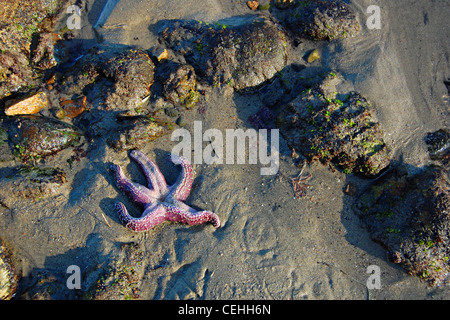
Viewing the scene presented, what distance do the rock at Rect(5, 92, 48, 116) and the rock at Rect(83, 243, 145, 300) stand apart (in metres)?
3.73

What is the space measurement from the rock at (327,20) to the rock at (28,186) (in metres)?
6.64

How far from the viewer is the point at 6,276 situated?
555 centimetres

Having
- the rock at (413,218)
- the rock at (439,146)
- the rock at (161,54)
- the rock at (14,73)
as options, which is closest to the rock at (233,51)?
the rock at (161,54)

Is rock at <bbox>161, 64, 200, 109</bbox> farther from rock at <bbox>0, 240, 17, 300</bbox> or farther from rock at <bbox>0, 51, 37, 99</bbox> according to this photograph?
rock at <bbox>0, 240, 17, 300</bbox>

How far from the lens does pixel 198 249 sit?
5.84 meters

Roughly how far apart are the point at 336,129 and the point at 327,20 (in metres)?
2.91

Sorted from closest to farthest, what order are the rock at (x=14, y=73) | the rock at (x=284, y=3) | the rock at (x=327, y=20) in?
1. the rock at (x=14, y=73)
2. the rock at (x=327, y=20)
3. the rock at (x=284, y=3)

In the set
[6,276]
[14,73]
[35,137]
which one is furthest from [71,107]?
[6,276]

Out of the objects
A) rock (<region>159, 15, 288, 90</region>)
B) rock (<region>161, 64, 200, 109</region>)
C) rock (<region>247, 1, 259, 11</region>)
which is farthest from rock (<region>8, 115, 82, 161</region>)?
rock (<region>247, 1, 259, 11</region>)

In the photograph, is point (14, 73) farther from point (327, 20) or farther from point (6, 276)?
point (327, 20)

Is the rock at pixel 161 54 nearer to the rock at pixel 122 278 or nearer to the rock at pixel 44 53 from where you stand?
the rock at pixel 44 53

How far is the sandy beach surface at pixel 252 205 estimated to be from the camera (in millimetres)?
5715
